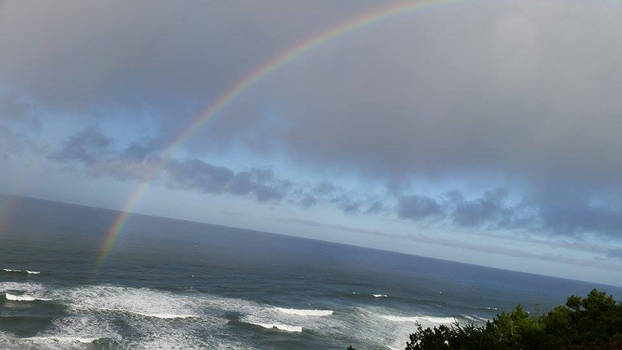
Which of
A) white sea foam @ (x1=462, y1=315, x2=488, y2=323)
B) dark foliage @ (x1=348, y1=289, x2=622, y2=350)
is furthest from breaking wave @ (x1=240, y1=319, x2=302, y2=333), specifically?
white sea foam @ (x1=462, y1=315, x2=488, y2=323)

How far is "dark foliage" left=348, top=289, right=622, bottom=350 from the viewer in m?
23.8

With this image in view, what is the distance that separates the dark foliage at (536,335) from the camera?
23766 mm

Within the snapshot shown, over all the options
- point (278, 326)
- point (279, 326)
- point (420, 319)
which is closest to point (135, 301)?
point (278, 326)

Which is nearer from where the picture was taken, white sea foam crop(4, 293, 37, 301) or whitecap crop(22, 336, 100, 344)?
whitecap crop(22, 336, 100, 344)

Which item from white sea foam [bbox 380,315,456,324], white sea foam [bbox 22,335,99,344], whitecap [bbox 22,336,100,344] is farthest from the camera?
white sea foam [bbox 380,315,456,324]

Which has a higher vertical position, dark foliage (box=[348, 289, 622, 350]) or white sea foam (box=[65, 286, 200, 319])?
dark foliage (box=[348, 289, 622, 350])

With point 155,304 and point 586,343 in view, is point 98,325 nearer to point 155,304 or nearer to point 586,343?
point 155,304

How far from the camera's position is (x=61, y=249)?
94062mm

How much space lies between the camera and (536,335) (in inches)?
976

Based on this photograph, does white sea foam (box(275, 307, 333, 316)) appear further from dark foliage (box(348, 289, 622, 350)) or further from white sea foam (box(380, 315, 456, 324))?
dark foliage (box(348, 289, 622, 350))

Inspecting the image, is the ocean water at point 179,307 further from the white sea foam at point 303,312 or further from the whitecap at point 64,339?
the white sea foam at point 303,312

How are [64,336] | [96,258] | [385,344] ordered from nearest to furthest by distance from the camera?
[64,336] → [385,344] → [96,258]

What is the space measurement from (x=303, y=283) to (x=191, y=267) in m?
27.9

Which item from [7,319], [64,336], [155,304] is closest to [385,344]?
[155,304]
